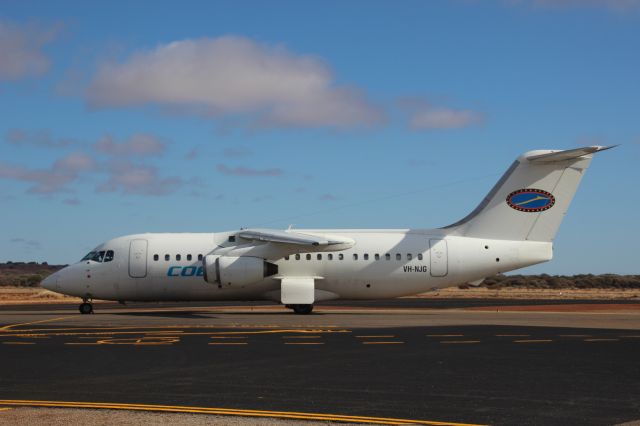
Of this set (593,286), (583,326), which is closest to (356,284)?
(583,326)

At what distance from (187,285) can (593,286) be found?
71324 mm

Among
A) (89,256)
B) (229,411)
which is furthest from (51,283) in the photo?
(229,411)

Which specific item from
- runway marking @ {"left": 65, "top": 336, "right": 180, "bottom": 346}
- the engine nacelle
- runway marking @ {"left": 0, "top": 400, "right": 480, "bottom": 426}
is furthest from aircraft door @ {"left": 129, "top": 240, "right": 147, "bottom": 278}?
runway marking @ {"left": 0, "top": 400, "right": 480, "bottom": 426}

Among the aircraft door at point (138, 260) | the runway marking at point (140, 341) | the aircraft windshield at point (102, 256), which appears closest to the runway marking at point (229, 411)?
the runway marking at point (140, 341)

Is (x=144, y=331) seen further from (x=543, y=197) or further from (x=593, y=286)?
(x=593, y=286)

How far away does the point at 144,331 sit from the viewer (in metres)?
25.5

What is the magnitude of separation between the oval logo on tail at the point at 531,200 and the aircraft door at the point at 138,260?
59.6ft

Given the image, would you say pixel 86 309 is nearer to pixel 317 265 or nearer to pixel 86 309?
pixel 86 309

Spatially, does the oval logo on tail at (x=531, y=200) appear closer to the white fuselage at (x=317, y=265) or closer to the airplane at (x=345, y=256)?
the airplane at (x=345, y=256)

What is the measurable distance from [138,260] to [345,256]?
33.9ft

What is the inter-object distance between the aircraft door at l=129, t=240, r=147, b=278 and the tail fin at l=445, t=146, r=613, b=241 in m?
16.4

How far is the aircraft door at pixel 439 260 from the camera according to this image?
3538 cm

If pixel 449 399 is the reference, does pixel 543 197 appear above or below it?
above

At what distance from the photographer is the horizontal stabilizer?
109 feet
